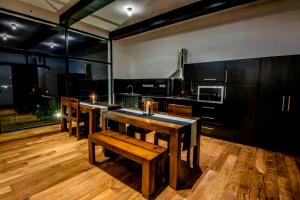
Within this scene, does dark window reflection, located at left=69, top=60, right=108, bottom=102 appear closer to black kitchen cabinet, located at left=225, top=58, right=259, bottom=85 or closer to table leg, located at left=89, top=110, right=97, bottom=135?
table leg, located at left=89, top=110, right=97, bottom=135

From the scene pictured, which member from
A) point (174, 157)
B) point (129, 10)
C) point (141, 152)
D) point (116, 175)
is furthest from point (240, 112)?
point (129, 10)

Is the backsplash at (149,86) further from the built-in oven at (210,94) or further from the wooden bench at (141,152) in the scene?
the wooden bench at (141,152)

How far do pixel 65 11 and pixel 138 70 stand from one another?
9.15ft

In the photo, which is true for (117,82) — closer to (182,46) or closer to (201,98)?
(182,46)

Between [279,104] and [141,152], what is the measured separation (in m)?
2.67

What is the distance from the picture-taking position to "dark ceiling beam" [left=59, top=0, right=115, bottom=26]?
2962 millimetres

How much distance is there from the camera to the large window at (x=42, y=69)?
3436 millimetres

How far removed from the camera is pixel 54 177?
186 centimetres

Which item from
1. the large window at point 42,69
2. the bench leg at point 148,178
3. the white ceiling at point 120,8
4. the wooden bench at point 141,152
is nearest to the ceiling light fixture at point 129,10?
the white ceiling at point 120,8

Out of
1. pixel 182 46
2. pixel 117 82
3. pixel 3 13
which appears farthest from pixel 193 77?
pixel 3 13

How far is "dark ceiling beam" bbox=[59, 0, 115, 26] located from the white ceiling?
0.12 m

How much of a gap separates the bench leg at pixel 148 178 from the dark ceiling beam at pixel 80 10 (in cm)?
300

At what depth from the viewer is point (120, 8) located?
3498mm

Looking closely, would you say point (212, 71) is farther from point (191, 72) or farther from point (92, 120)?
point (92, 120)
